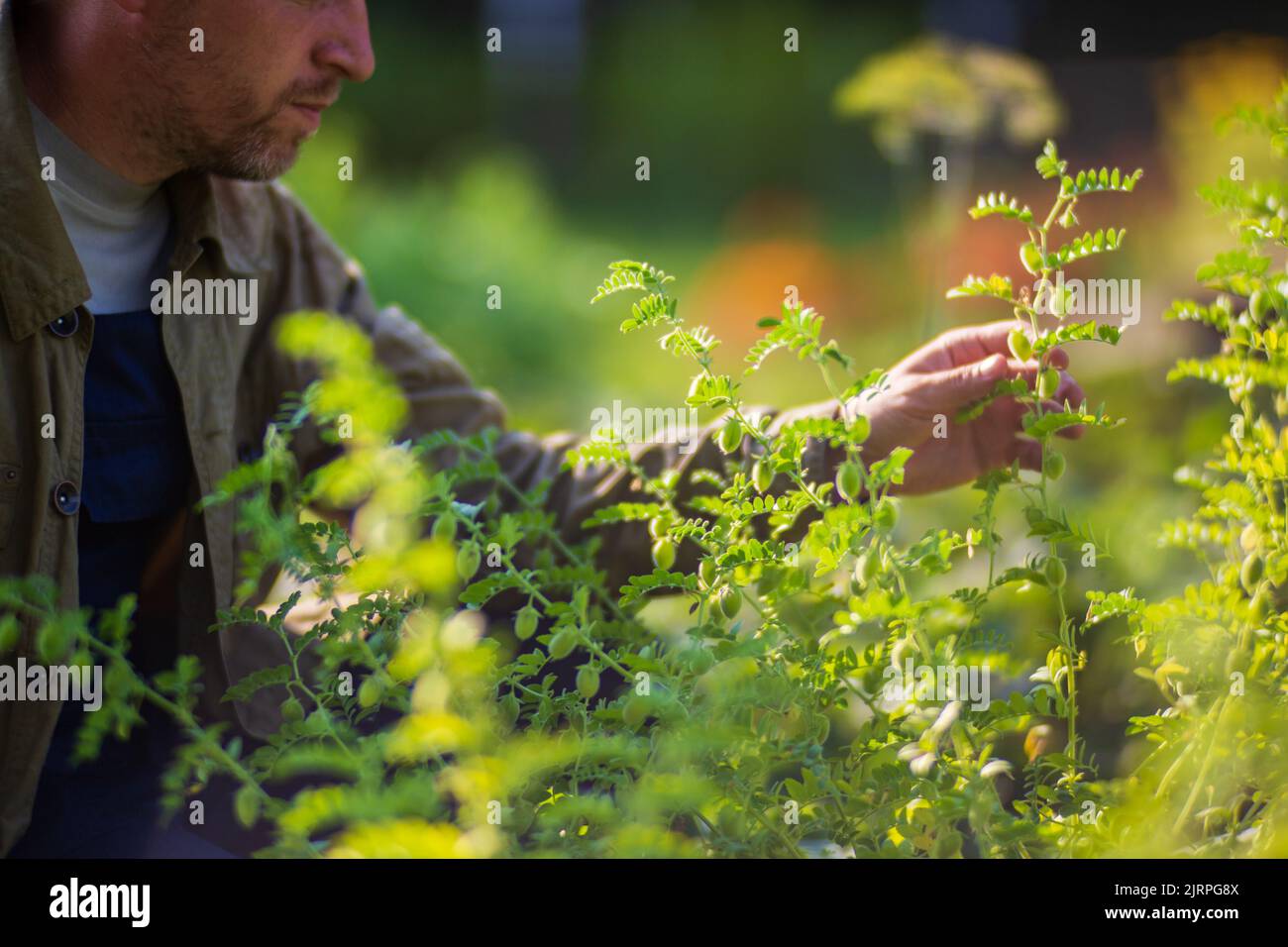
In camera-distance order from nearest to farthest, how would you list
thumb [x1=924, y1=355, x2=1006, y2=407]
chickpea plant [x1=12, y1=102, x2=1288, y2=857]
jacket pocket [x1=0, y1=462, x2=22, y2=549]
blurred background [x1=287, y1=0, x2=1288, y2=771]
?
chickpea plant [x1=12, y1=102, x2=1288, y2=857] → thumb [x1=924, y1=355, x2=1006, y2=407] → jacket pocket [x1=0, y1=462, x2=22, y2=549] → blurred background [x1=287, y1=0, x2=1288, y2=771]

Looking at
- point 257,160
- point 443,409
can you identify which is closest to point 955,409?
point 443,409

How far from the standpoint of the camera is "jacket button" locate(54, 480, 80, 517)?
1144 mm

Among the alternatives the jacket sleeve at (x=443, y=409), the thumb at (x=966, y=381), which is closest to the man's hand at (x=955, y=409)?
the thumb at (x=966, y=381)

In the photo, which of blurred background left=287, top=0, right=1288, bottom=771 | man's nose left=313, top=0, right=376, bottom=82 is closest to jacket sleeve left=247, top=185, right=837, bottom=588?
man's nose left=313, top=0, right=376, bottom=82

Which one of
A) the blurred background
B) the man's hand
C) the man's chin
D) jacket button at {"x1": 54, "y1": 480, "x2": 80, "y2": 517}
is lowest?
jacket button at {"x1": 54, "y1": 480, "x2": 80, "y2": 517}

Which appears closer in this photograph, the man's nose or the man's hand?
the man's hand

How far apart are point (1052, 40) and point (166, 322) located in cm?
353

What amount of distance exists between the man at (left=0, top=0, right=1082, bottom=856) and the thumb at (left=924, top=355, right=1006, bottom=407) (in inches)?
2.7

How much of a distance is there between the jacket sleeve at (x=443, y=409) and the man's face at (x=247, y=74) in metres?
0.19

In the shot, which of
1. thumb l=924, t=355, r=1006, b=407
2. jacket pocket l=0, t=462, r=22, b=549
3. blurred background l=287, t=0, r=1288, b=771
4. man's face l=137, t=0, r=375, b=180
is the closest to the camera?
thumb l=924, t=355, r=1006, b=407

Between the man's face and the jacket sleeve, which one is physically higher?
the man's face

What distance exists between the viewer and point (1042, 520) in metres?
0.85

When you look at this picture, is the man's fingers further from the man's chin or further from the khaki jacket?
the man's chin
